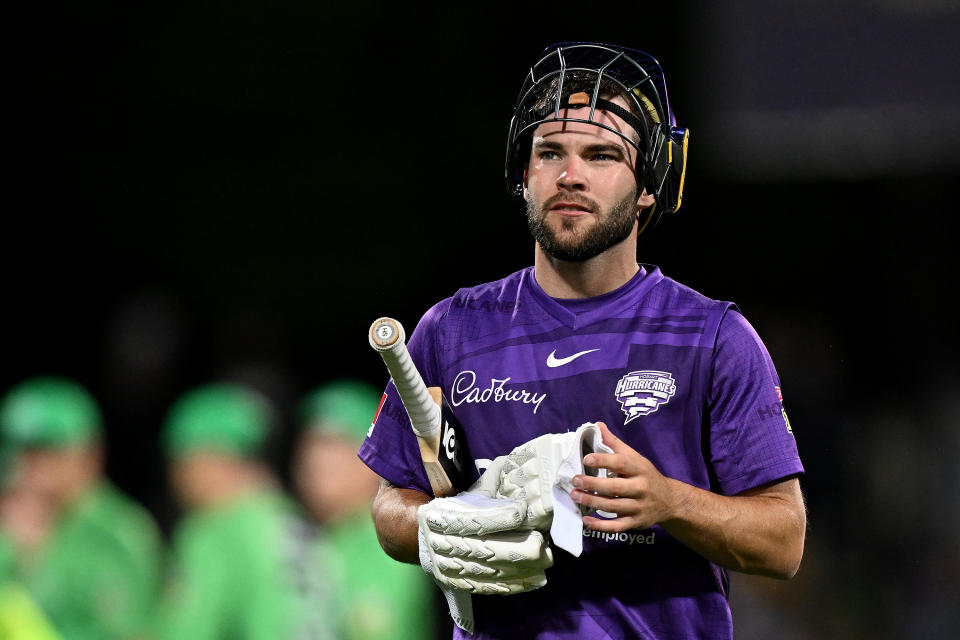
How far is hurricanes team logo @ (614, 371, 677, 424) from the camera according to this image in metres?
2.65

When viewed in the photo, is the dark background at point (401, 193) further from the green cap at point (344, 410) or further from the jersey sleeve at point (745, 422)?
the jersey sleeve at point (745, 422)

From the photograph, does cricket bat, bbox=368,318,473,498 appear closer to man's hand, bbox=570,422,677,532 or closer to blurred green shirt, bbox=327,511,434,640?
man's hand, bbox=570,422,677,532

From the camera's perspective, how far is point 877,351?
9094 millimetres

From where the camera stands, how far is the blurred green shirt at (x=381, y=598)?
22.2ft

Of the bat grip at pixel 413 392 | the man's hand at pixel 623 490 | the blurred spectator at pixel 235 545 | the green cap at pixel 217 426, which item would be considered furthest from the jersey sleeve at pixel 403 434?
the green cap at pixel 217 426

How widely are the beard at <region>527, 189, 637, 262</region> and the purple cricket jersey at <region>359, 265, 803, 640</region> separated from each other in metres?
0.11

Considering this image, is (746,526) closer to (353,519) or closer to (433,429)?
(433,429)

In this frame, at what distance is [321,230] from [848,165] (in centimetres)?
400

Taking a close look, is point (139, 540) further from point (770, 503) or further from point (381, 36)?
point (770, 503)

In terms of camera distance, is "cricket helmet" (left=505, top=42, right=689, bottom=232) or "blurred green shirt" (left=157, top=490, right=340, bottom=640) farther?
"blurred green shirt" (left=157, top=490, right=340, bottom=640)

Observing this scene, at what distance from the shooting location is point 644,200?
2.97m

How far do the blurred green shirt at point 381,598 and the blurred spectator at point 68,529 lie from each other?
1.17 meters

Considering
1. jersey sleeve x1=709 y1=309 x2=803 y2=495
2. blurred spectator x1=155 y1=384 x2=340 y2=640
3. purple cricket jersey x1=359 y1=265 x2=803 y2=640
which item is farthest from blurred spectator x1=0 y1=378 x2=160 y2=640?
jersey sleeve x1=709 y1=309 x2=803 y2=495

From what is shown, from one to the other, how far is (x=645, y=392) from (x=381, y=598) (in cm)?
444
